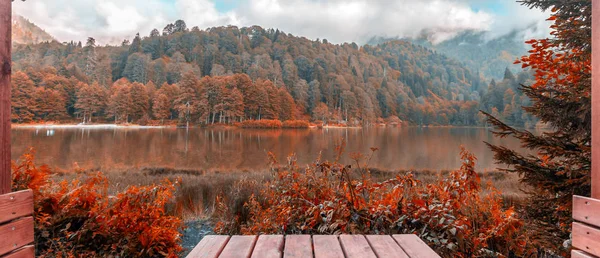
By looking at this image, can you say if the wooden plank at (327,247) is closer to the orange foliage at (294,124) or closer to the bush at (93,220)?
the bush at (93,220)

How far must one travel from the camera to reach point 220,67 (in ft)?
115

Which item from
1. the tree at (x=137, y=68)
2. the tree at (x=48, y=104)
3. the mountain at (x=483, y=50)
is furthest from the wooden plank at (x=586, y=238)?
the mountain at (x=483, y=50)

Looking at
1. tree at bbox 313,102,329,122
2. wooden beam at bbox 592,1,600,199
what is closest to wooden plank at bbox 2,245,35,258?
wooden beam at bbox 592,1,600,199

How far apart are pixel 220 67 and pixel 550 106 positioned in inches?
1405

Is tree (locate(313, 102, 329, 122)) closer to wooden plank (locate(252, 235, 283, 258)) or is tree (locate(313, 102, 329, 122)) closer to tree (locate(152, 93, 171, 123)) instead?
tree (locate(152, 93, 171, 123))

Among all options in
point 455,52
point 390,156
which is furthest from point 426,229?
point 455,52

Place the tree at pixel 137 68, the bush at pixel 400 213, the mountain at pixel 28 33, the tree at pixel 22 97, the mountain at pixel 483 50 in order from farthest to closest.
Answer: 1. the mountain at pixel 483 50
2. the tree at pixel 137 68
3. the mountain at pixel 28 33
4. the tree at pixel 22 97
5. the bush at pixel 400 213

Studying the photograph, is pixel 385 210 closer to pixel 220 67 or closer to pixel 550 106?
pixel 550 106

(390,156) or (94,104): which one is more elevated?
(94,104)

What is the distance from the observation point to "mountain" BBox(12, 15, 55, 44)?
1147 inches

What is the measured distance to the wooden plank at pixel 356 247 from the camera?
A: 1118 millimetres

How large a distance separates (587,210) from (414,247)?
592mm

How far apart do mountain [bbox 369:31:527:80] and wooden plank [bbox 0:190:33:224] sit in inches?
2783

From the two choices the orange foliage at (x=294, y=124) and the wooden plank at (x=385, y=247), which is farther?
the orange foliage at (x=294, y=124)
